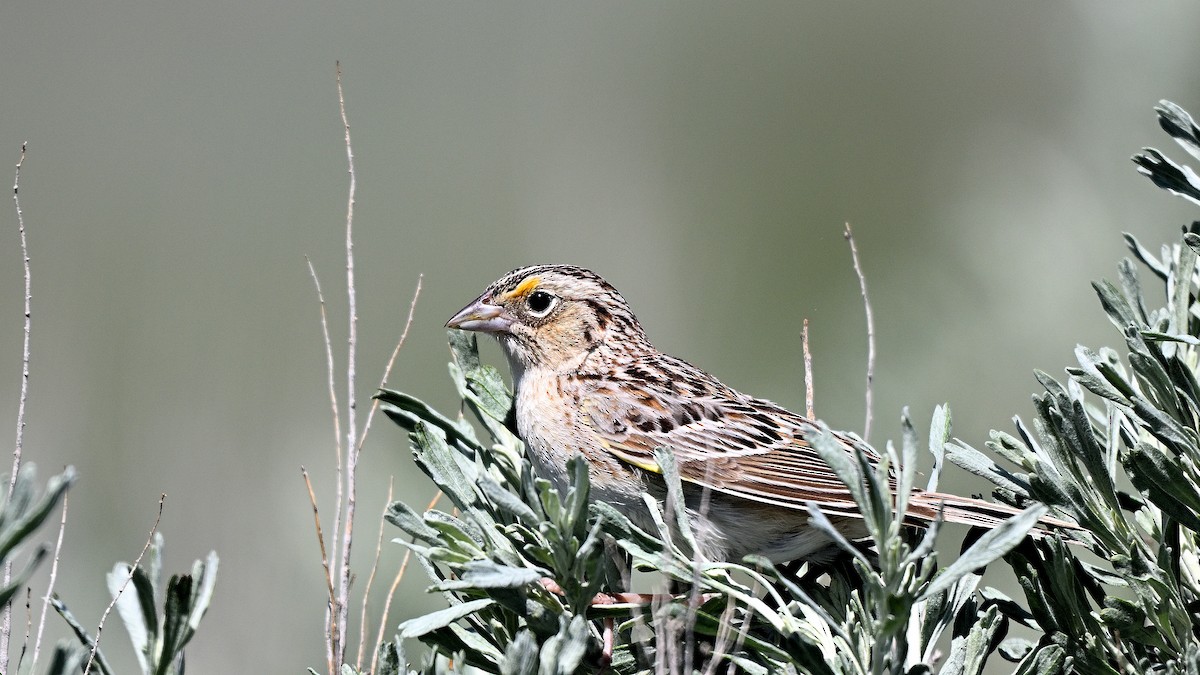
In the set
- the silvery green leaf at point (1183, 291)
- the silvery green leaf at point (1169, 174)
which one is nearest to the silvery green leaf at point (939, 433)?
the silvery green leaf at point (1183, 291)

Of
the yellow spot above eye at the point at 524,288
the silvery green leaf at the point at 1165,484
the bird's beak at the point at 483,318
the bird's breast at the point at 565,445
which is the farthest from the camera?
the yellow spot above eye at the point at 524,288

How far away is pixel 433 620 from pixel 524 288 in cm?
195

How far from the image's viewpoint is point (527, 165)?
712 centimetres

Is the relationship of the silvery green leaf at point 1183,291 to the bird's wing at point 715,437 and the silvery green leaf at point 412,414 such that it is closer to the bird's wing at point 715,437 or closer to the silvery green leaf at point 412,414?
the bird's wing at point 715,437

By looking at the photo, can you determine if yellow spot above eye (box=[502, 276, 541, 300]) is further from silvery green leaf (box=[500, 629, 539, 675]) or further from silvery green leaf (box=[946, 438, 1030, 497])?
silvery green leaf (box=[500, 629, 539, 675])

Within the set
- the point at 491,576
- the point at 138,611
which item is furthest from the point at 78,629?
the point at 491,576

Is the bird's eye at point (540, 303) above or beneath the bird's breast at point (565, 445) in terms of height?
above

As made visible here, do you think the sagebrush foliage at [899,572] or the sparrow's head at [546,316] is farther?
the sparrow's head at [546,316]

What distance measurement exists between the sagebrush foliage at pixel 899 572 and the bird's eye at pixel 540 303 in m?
1.29

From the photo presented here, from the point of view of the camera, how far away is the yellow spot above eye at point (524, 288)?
12.5ft

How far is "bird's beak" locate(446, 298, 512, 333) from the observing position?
3.69 metres

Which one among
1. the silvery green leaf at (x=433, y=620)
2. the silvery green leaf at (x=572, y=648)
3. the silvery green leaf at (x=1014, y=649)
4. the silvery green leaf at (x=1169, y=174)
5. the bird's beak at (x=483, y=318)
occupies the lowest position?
the silvery green leaf at (x=1014, y=649)

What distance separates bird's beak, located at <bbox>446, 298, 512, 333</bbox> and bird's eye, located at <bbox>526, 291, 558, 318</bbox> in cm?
8

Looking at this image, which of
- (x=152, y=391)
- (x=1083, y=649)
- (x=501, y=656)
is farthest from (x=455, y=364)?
(x=152, y=391)
